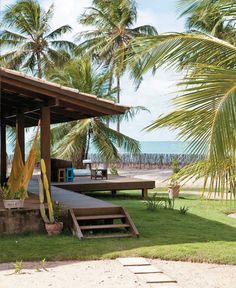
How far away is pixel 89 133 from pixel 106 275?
14.1m

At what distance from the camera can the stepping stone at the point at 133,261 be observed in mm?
6052

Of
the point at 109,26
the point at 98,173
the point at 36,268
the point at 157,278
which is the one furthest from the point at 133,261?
the point at 109,26

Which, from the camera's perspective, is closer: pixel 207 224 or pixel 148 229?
pixel 148 229

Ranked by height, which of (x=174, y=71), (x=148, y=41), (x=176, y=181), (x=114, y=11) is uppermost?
(x=114, y=11)

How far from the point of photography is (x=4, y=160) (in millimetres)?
13555

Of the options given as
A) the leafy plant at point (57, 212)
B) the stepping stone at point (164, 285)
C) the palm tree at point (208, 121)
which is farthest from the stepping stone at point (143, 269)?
the leafy plant at point (57, 212)

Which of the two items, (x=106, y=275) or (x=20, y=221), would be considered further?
(x=20, y=221)

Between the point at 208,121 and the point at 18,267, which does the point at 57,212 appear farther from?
the point at 208,121

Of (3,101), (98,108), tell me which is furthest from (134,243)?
(3,101)

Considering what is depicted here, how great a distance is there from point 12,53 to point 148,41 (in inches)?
928

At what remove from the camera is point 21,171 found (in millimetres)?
9164

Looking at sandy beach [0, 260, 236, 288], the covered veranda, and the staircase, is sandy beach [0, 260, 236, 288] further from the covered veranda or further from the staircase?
the covered veranda

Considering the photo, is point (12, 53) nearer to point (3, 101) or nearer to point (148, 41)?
point (3, 101)

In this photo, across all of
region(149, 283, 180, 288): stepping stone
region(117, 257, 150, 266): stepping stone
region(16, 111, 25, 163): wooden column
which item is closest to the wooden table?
region(16, 111, 25, 163): wooden column
